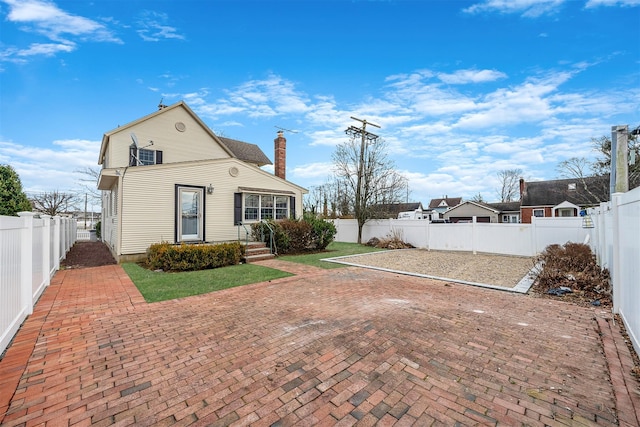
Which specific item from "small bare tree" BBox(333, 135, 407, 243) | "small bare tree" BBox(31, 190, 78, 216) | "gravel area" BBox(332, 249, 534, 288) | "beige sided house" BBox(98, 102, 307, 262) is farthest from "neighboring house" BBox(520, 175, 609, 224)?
"small bare tree" BBox(31, 190, 78, 216)

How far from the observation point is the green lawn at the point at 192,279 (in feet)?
20.0

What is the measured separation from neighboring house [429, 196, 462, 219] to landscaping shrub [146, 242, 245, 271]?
49.4m

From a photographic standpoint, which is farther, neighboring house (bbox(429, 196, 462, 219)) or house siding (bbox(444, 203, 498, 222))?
neighboring house (bbox(429, 196, 462, 219))

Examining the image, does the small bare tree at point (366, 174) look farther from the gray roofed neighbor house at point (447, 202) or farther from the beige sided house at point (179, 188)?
the gray roofed neighbor house at point (447, 202)

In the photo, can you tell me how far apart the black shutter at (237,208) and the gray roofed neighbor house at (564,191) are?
32.6m

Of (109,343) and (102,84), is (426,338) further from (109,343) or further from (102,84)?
(102,84)

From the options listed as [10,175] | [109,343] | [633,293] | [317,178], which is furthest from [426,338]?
[317,178]

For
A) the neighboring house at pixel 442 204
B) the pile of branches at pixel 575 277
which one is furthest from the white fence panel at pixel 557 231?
the neighboring house at pixel 442 204

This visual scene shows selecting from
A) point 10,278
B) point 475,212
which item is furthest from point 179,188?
point 475,212

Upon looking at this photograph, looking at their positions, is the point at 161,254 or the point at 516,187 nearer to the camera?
the point at 161,254

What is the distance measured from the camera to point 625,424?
2.18 metres

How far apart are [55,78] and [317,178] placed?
23762 mm

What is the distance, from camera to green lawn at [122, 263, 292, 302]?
6.09m

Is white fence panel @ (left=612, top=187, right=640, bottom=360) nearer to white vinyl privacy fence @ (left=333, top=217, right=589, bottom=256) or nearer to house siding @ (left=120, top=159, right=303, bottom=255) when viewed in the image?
white vinyl privacy fence @ (left=333, top=217, right=589, bottom=256)
